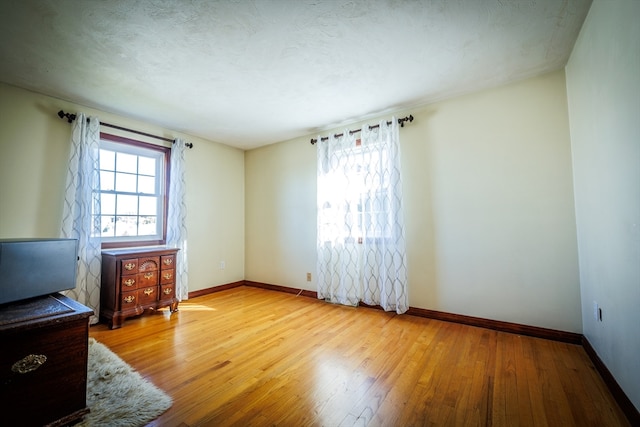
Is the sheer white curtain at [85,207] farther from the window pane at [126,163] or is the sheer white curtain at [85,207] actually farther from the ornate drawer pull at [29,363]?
the ornate drawer pull at [29,363]

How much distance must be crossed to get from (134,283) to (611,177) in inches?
163

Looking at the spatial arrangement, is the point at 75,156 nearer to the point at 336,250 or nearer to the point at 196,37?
the point at 196,37

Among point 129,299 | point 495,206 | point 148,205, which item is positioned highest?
point 148,205

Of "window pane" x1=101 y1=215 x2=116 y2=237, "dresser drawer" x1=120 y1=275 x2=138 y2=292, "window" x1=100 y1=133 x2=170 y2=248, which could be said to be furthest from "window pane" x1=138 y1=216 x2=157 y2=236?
"dresser drawer" x1=120 y1=275 x2=138 y2=292

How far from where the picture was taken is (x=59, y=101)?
2.77 m

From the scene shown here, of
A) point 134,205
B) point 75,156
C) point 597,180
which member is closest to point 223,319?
point 134,205

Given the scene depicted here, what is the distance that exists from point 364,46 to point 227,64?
1161mm

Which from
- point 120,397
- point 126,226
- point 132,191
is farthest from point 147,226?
point 120,397

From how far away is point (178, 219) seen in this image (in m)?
3.55

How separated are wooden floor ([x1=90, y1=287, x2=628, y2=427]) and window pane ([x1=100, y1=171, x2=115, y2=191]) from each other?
1.59 m

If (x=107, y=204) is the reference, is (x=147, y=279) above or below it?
below

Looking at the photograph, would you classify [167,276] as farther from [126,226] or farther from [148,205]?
[148,205]

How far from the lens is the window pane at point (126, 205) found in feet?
10.6

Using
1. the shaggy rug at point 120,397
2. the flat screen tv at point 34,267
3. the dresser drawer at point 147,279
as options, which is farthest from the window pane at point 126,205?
the shaggy rug at point 120,397
